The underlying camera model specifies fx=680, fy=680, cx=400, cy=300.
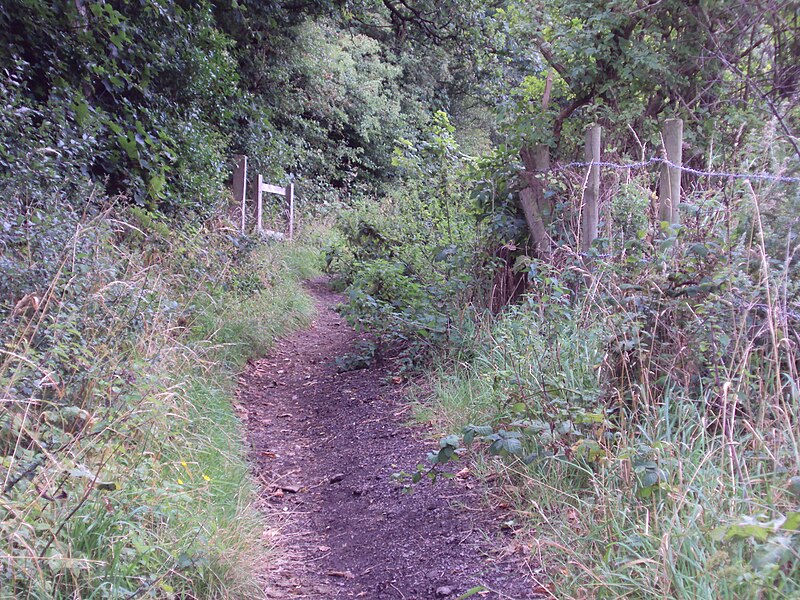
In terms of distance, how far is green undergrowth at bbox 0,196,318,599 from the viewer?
8.72ft

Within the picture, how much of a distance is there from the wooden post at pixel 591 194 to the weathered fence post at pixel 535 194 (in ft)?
2.43

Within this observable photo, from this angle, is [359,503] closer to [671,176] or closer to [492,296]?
[492,296]

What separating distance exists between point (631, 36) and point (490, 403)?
357 centimetres

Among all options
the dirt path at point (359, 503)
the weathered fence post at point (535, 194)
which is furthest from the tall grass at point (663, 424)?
the weathered fence post at point (535, 194)

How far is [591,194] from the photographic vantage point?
5148 mm

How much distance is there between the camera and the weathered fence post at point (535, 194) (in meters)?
6.05

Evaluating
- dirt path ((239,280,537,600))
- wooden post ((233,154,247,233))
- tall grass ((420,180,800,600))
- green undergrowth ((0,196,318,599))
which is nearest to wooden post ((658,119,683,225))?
tall grass ((420,180,800,600))

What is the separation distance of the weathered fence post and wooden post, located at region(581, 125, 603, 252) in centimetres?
74

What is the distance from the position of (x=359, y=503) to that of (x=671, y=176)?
111 inches

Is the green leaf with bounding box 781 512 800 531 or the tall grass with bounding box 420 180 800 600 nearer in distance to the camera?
the green leaf with bounding box 781 512 800 531

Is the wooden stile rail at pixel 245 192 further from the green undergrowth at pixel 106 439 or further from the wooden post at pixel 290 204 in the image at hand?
the green undergrowth at pixel 106 439

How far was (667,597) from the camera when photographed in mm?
2283

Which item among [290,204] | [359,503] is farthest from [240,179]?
[359,503]

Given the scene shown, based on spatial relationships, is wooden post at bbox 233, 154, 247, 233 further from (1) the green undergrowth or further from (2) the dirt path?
(1) the green undergrowth
